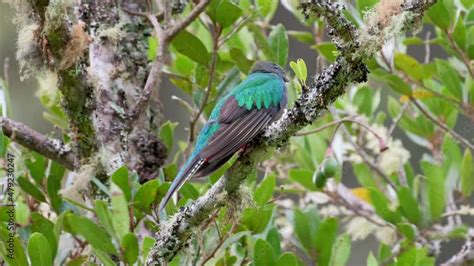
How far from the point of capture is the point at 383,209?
3852 mm

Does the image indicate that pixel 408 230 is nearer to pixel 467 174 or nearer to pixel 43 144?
pixel 467 174

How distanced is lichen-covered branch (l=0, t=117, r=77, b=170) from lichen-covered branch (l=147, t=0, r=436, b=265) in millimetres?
718

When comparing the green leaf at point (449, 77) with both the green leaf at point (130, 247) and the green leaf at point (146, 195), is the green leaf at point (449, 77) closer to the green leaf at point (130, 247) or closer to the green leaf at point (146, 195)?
the green leaf at point (146, 195)

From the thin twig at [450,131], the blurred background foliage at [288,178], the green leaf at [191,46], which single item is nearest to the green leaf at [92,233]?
the blurred background foliage at [288,178]

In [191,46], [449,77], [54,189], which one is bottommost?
[449,77]

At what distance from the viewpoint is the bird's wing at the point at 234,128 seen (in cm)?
339

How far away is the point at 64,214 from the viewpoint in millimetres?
3275

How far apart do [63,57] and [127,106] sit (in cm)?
55

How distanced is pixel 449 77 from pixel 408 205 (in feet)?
2.18

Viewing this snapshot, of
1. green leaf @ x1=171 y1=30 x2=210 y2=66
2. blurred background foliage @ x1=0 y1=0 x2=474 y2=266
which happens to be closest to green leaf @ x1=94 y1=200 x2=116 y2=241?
blurred background foliage @ x1=0 y1=0 x2=474 y2=266

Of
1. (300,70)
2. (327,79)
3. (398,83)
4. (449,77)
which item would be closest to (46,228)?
(300,70)

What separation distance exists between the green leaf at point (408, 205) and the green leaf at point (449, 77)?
60cm

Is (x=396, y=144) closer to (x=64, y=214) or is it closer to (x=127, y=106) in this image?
(x=127, y=106)

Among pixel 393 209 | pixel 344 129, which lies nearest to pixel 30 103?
pixel 344 129
